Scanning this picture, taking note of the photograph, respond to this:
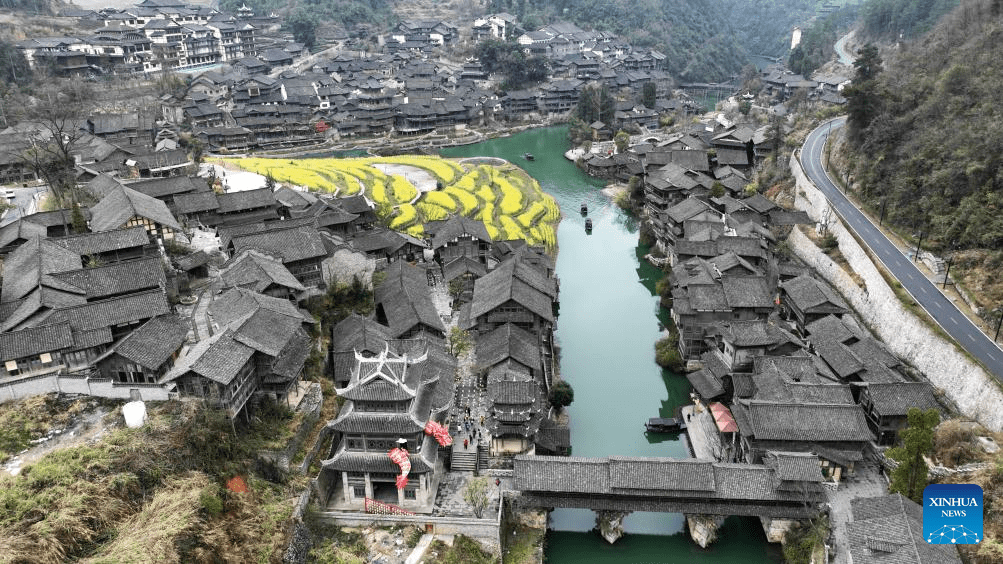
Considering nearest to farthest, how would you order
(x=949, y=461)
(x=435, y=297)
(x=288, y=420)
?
(x=949, y=461)
(x=288, y=420)
(x=435, y=297)

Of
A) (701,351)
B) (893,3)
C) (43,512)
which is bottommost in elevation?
(701,351)

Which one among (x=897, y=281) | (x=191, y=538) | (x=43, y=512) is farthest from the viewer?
(x=897, y=281)

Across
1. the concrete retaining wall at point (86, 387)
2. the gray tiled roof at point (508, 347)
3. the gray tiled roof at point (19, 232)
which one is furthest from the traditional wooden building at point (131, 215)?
the gray tiled roof at point (508, 347)

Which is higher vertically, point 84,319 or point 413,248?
point 84,319

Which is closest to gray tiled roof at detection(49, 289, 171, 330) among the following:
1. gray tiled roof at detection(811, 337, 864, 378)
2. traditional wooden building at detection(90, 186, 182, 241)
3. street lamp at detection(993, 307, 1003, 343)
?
traditional wooden building at detection(90, 186, 182, 241)

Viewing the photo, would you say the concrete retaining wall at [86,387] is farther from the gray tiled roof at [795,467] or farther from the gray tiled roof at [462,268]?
the gray tiled roof at [795,467]

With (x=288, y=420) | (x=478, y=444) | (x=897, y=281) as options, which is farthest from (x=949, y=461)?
(x=288, y=420)

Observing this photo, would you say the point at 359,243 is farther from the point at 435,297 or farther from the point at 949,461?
the point at 949,461
